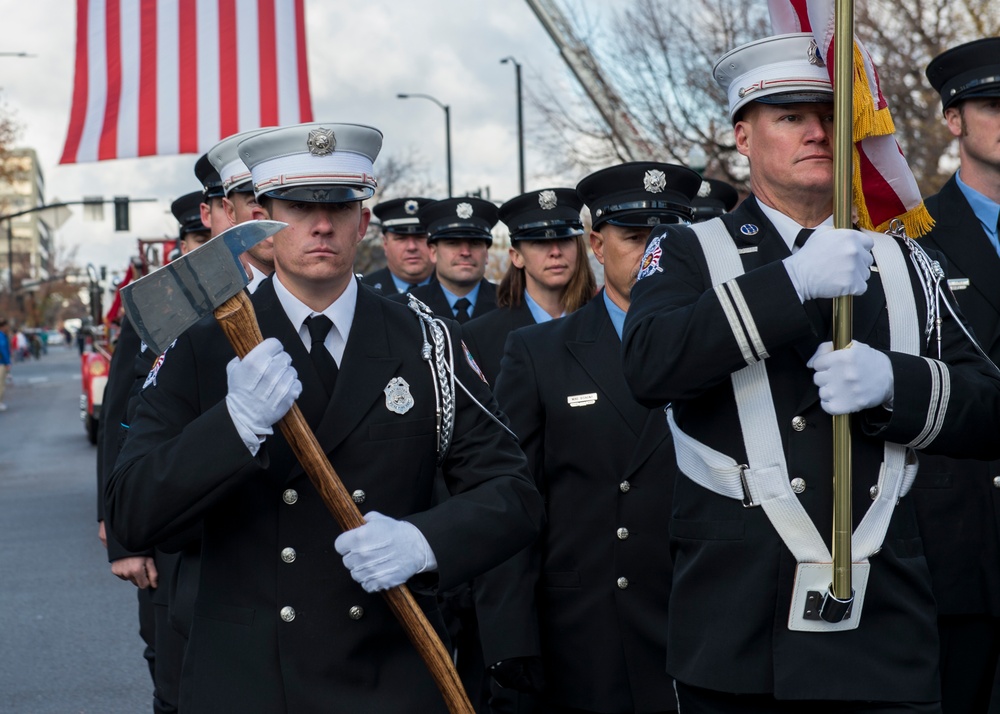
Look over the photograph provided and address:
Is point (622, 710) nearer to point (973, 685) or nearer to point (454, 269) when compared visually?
point (973, 685)

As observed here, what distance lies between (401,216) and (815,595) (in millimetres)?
6928

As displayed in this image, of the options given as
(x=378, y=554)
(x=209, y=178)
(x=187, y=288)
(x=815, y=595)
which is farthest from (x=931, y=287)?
(x=209, y=178)

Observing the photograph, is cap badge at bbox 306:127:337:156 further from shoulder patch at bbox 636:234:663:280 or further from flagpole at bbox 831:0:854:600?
flagpole at bbox 831:0:854:600

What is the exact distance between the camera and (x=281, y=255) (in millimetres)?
3160

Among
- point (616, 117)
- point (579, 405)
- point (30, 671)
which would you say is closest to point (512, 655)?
point (579, 405)

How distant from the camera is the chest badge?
310cm

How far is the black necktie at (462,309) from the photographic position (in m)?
8.34

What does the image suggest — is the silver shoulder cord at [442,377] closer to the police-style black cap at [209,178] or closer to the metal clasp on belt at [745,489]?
the metal clasp on belt at [745,489]

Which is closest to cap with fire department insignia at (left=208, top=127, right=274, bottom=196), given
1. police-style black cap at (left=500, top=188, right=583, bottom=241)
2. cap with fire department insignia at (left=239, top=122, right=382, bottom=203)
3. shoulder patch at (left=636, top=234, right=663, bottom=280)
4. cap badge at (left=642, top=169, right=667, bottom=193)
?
cap with fire department insignia at (left=239, top=122, right=382, bottom=203)

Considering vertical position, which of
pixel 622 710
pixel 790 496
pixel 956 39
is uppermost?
pixel 956 39

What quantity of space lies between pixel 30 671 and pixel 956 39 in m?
19.5

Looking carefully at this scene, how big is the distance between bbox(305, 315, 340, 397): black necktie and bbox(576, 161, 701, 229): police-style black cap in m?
1.89

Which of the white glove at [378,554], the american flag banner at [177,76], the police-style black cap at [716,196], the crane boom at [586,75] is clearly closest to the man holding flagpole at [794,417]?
the white glove at [378,554]

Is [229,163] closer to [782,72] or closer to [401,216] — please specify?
[782,72]
